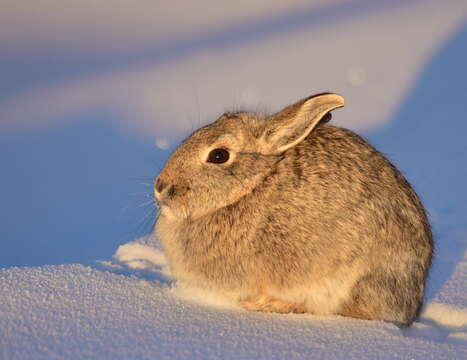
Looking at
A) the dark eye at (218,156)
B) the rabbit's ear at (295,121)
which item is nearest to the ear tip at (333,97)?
the rabbit's ear at (295,121)

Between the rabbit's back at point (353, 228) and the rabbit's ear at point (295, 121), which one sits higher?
the rabbit's ear at point (295, 121)

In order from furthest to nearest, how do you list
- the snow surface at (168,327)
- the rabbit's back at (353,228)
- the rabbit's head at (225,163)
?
the rabbit's head at (225,163) < the rabbit's back at (353,228) < the snow surface at (168,327)

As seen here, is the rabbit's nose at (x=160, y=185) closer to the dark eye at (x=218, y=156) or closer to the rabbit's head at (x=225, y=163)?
the rabbit's head at (x=225, y=163)

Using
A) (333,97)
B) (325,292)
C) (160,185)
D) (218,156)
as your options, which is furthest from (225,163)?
(325,292)

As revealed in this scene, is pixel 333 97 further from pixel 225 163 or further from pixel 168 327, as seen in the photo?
pixel 168 327

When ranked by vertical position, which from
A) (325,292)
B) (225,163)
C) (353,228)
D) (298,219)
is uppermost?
(225,163)

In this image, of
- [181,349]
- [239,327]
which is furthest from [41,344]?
[239,327]

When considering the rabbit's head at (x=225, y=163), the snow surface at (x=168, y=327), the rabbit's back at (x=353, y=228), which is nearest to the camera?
the snow surface at (x=168, y=327)
